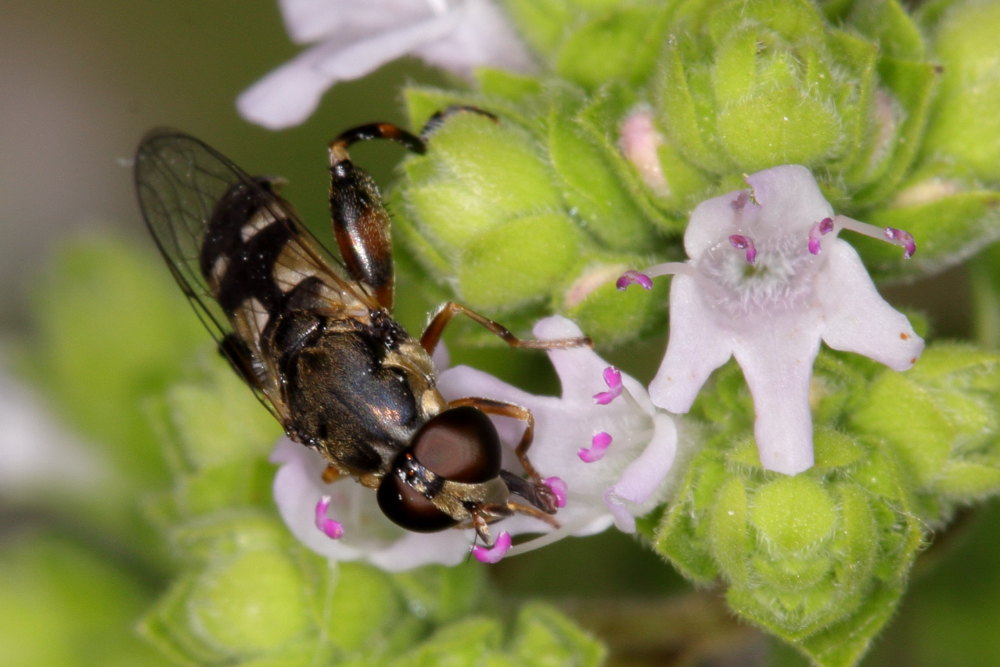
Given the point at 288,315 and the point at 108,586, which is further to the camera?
the point at 108,586

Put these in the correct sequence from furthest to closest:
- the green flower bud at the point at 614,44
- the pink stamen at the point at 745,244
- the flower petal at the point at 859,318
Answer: the green flower bud at the point at 614,44 → the pink stamen at the point at 745,244 → the flower petal at the point at 859,318

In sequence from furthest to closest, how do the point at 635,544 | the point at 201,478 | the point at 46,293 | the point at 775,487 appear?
the point at 46,293, the point at 635,544, the point at 201,478, the point at 775,487

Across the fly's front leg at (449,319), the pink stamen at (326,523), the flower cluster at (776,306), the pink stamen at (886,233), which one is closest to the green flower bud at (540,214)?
the fly's front leg at (449,319)

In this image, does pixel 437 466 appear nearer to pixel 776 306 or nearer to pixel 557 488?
pixel 557 488

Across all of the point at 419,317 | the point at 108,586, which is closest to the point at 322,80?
the point at 419,317

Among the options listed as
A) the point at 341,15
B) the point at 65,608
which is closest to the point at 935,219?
the point at 341,15

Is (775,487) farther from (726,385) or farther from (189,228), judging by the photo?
(189,228)

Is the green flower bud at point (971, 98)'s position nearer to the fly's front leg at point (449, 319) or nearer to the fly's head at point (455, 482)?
the fly's front leg at point (449, 319)

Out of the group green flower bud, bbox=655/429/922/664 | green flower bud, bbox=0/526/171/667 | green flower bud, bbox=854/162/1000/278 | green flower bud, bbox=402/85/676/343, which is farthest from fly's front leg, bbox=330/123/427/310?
green flower bud, bbox=0/526/171/667
